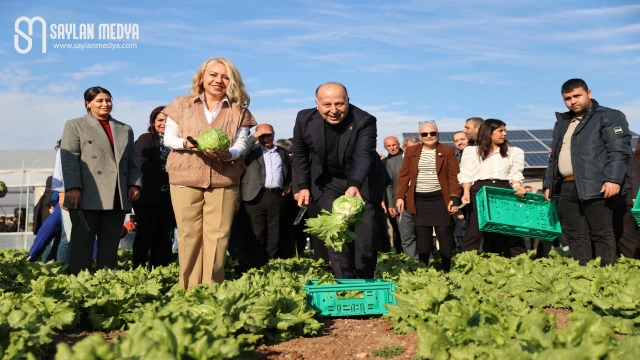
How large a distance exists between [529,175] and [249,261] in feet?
51.2

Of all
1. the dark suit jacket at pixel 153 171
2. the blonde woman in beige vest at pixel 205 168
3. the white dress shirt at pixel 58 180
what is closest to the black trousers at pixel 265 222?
the dark suit jacket at pixel 153 171

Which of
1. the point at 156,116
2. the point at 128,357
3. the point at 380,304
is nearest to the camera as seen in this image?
the point at 128,357

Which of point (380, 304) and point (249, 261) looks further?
point (249, 261)

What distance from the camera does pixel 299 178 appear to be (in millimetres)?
7141

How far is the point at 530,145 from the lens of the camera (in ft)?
77.3

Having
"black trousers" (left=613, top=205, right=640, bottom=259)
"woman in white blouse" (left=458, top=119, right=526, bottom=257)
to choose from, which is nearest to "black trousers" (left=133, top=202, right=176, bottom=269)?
"woman in white blouse" (left=458, top=119, right=526, bottom=257)

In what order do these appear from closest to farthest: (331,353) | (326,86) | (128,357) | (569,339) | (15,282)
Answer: (128,357), (569,339), (331,353), (326,86), (15,282)

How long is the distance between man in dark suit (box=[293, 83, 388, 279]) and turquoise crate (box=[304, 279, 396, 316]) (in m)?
0.98

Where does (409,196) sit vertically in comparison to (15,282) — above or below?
above

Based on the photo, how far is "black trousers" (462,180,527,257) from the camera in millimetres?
9836

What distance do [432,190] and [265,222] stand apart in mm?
2592

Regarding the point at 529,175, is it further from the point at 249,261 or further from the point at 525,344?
the point at 525,344

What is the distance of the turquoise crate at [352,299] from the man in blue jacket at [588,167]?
298cm

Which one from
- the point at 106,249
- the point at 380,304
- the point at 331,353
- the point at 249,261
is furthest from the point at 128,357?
the point at 249,261
